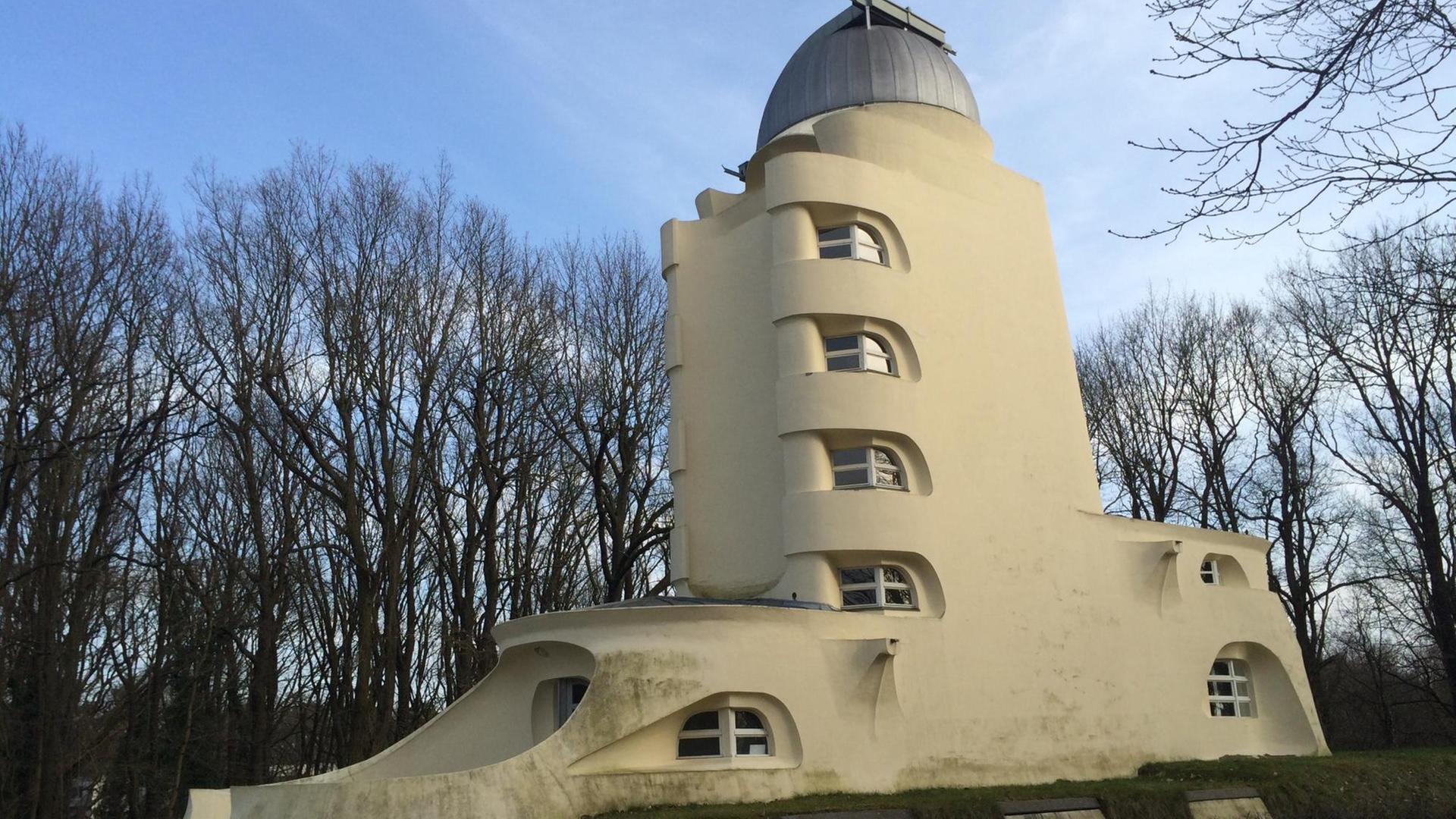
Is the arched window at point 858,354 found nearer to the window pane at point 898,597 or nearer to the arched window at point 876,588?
the arched window at point 876,588

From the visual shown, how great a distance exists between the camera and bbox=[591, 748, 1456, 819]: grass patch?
15258 millimetres

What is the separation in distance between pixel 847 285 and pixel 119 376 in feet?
50.7

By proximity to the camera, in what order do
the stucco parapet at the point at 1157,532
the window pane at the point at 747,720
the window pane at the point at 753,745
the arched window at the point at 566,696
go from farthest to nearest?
1. the stucco parapet at the point at 1157,532
2. the arched window at the point at 566,696
3. the window pane at the point at 747,720
4. the window pane at the point at 753,745

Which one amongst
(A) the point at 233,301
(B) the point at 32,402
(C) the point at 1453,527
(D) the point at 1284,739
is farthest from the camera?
(C) the point at 1453,527

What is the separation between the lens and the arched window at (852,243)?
852 inches

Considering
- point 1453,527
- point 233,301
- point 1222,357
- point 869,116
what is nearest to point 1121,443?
point 1222,357

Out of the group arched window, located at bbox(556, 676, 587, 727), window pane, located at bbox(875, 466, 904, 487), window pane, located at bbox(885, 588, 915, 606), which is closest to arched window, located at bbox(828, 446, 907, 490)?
window pane, located at bbox(875, 466, 904, 487)

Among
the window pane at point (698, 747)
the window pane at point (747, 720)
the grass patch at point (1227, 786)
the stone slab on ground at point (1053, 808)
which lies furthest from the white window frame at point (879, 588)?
the stone slab on ground at point (1053, 808)

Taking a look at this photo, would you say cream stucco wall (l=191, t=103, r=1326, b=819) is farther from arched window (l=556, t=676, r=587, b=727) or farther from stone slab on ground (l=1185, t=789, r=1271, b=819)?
stone slab on ground (l=1185, t=789, r=1271, b=819)

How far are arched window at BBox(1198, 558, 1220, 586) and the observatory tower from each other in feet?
0.91

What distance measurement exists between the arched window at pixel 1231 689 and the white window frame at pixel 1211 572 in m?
1.76

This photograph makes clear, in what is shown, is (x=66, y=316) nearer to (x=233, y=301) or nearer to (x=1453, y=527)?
(x=233, y=301)

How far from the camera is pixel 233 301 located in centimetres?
2506

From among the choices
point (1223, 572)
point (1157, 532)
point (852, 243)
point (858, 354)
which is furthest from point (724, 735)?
point (1223, 572)
